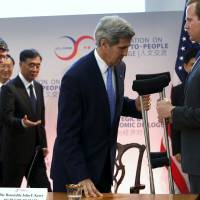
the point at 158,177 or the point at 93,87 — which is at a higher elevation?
the point at 93,87

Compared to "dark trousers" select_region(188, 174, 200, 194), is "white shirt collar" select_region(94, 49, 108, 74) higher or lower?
higher

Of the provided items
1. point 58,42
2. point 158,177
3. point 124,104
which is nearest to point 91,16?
point 58,42

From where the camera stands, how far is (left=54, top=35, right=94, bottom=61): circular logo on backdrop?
5598 millimetres

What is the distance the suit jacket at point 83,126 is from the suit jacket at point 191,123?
1.12 feet

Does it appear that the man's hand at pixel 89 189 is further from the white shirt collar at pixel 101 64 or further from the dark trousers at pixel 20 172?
the dark trousers at pixel 20 172

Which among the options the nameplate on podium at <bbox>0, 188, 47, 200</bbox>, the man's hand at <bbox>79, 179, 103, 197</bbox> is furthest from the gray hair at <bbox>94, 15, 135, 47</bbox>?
the nameplate on podium at <bbox>0, 188, 47, 200</bbox>

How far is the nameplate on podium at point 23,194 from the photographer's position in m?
1.92

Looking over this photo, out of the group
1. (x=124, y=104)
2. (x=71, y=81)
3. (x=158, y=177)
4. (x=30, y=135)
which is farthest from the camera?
(x=158, y=177)

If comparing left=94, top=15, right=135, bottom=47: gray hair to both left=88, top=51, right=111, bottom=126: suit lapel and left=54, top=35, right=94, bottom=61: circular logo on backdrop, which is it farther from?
left=54, top=35, right=94, bottom=61: circular logo on backdrop

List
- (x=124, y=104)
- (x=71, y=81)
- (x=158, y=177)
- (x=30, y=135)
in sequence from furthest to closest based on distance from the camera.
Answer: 1. (x=158, y=177)
2. (x=30, y=135)
3. (x=124, y=104)
4. (x=71, y=81)

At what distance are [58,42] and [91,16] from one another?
466 mm

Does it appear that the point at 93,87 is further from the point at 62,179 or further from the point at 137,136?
the point at 137,136

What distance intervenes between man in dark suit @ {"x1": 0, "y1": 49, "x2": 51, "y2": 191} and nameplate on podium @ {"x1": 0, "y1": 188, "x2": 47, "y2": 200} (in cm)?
289

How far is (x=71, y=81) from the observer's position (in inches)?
97.0
